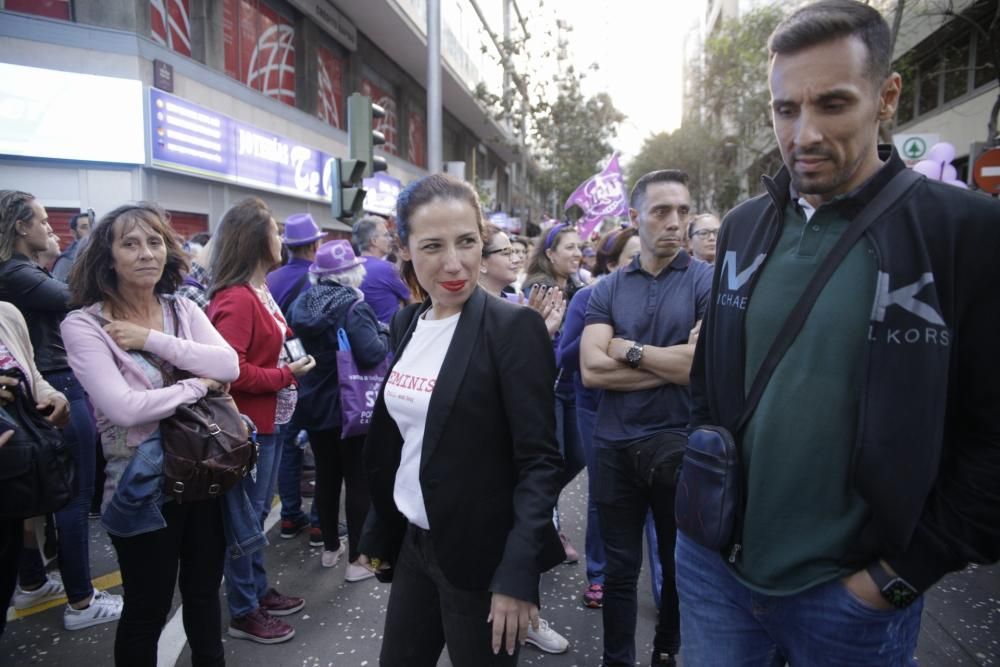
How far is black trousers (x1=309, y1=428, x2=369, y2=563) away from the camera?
160 inches

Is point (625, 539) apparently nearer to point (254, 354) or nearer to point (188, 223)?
point (254, 354)

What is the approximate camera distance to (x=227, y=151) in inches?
462

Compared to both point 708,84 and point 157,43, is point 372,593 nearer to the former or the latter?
point 157,43

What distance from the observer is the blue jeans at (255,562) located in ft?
11.1

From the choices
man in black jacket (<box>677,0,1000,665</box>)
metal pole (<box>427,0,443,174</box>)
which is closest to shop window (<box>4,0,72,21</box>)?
metal pole (<box>427,0,443,174</box>)

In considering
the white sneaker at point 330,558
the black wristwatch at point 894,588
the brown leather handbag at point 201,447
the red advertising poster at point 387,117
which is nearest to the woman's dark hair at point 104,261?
the brown leather handbag at point 201,447

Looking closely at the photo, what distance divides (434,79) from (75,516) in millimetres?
9714

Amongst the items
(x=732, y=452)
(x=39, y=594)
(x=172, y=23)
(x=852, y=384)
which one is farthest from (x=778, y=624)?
(x=172, y=23)

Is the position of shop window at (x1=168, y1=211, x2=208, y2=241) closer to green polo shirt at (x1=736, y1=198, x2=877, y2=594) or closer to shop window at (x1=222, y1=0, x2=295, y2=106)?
shop window at (x1=222, y1=0, x2=295, y2=106)

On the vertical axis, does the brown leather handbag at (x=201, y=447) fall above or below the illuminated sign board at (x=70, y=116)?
below

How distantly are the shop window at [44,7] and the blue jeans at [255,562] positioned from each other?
8.69 m

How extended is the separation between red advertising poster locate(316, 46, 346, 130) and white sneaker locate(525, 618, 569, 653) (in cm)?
1556

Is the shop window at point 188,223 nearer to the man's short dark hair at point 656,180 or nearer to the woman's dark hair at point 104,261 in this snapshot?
the woman's dark hair at point 104,261

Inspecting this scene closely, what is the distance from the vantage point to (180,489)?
248 centimetres
